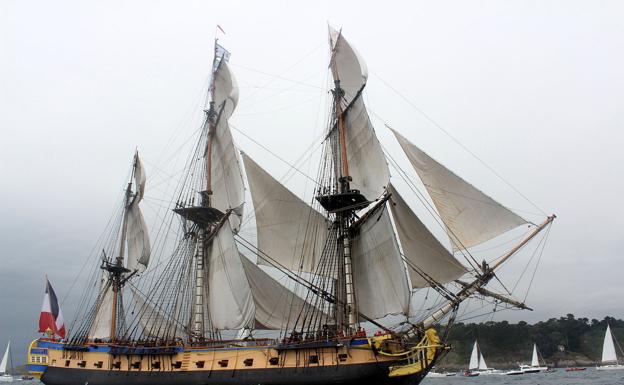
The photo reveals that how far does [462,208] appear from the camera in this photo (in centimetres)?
3253

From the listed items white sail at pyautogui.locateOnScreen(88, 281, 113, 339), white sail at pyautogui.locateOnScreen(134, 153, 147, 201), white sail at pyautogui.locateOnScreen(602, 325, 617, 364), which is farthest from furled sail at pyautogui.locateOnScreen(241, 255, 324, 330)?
white sail at pyautogui.locateOnScreen(602, 325, 617, 364)

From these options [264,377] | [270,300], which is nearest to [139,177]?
[270,300]

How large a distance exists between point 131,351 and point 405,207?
19.6 metres

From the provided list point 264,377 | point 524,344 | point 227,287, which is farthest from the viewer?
point 524,344

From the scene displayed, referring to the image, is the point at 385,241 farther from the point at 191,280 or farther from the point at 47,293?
the point at 47,293

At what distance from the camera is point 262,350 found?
30.6 meters

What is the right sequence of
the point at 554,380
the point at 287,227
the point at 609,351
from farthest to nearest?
the point at 609,351 → the point at 554,380 → the point at 287,227

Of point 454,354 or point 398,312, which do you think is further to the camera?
point 454,354

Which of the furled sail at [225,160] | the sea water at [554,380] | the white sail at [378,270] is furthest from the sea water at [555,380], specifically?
the furled sail at [225,160]

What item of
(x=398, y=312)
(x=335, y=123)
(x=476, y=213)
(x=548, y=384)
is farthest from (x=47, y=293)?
(x=548, y=384)

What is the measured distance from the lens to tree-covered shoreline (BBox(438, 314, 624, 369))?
12744cm

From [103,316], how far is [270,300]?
16.0 m

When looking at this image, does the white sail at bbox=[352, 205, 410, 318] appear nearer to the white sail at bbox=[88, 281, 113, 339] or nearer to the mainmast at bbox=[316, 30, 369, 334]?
the mainmast at bbox=[316, 30, 369, 334]

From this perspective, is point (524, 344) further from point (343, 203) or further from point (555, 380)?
point (343, 203)
